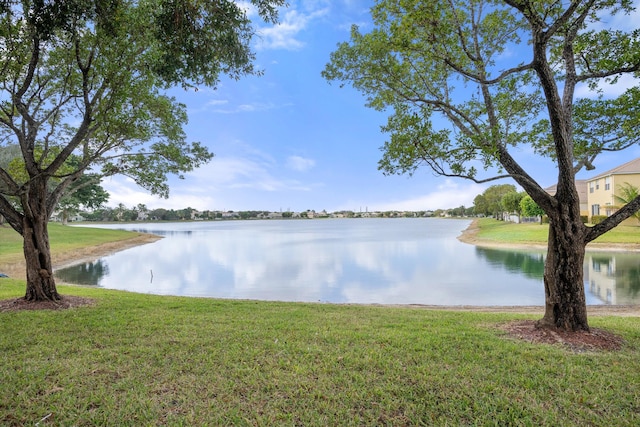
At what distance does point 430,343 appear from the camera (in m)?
4.62

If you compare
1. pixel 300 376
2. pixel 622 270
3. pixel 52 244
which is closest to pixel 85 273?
pixel 52 244

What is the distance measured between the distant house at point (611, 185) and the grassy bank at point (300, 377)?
3519 cm

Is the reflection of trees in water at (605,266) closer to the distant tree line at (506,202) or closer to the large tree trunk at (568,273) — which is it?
the large tree trunk at (568,273)

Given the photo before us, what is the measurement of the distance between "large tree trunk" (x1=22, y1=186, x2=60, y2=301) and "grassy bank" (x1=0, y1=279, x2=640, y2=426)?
2.03 meters

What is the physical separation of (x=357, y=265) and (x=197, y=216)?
12598 cm

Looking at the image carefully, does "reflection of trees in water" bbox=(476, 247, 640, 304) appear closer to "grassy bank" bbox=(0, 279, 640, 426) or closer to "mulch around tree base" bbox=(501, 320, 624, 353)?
"mulch around tree base" bbox=(501, 320, 624, 353)

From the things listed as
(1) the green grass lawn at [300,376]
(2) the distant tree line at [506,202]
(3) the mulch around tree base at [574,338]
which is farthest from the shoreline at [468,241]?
(2) the distant tree line at [506,202]

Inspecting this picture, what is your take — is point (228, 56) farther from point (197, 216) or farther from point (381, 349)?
point (197, 216)

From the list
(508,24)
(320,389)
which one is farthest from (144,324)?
(508,24)

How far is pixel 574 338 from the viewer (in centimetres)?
491

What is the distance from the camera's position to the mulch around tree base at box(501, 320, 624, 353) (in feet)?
15.1

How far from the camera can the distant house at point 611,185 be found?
31.5 meters

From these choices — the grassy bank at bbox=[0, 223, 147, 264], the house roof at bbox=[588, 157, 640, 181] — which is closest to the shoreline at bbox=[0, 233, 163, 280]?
the grassy bank at bbox=[0, 223, 147, 264]

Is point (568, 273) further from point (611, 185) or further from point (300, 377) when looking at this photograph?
point (611, 185)
